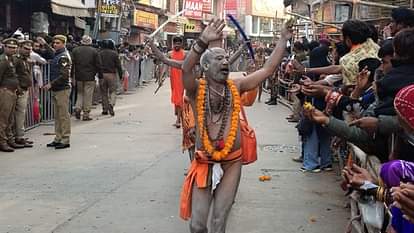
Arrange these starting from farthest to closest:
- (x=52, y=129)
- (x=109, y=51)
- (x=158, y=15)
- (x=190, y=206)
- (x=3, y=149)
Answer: (x=158, y=15) < (x=109, y=51) < (x=52, y=129) < (x=3, y=149) < (x=190, y=206)

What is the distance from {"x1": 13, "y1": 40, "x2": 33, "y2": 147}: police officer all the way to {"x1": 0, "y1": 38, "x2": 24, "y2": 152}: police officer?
0.63 feet

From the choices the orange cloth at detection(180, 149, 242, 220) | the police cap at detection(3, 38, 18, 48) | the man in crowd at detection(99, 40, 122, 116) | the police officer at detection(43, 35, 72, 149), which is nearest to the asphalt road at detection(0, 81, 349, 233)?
the police officer at detection(43, 35, 72, 149)

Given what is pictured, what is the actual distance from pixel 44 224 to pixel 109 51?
10.2 meters

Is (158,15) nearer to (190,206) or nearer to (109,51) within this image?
(109,51)

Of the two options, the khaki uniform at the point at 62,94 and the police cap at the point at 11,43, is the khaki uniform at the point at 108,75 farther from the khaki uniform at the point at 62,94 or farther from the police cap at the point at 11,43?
the police cap at the point at 11,43

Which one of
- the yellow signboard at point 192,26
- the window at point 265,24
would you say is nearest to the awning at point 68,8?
the yellow signboard at point 192,26

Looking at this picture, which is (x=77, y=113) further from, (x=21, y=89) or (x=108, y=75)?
(x=21, y=89)

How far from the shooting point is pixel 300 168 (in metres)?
9.32

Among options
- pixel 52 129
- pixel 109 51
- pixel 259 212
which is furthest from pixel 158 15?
pixel 259 212

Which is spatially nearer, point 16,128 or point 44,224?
point 44,224

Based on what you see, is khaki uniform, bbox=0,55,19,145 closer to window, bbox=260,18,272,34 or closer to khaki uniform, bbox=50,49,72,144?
khaki uniform, bbox=50,49,72,144

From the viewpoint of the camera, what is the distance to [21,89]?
11.0 metres

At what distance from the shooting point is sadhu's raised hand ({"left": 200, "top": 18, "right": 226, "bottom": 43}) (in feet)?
15.7

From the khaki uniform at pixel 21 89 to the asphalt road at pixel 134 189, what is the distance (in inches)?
17.6
